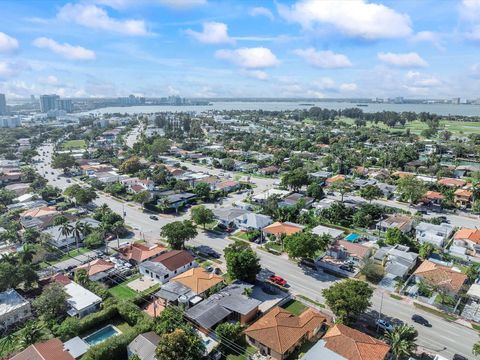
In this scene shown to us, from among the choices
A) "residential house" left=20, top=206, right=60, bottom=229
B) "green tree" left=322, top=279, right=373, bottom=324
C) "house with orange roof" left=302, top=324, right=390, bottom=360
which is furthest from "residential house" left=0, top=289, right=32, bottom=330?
"green tree" left=322, top=279, right=373, bottom=324

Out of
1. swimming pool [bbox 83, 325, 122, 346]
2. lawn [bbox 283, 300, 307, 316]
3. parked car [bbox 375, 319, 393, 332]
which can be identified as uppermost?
parked car [bbox 375, 319, 393, 332]

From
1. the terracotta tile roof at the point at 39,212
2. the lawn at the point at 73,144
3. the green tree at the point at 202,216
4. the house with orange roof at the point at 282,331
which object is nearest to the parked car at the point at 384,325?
the house with orange roof at the point at 282,331

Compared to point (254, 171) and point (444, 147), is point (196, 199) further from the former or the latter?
point (444, 147)

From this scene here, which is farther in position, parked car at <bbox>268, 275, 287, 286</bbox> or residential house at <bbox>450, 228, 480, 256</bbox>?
residential house at <bbox>450, 228, 480, 256</bbox>

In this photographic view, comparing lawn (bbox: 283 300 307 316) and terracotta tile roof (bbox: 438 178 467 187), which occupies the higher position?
terracotta tile roof (bbox: 438 178 467 187)

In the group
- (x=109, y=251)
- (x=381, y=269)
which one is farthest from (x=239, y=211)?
(x=381, y=269)

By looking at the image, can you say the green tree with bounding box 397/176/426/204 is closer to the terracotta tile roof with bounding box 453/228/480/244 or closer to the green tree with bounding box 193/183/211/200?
the terracotta tile roof with bounding box 453/228/480/244

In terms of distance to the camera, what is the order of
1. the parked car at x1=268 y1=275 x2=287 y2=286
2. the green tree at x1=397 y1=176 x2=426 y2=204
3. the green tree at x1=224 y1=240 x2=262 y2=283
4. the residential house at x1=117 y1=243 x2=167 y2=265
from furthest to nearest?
the green tree at x1=397 y1=176 x2=426 y2=204 < the residential house at x1=117 y1=243 x2=167 y2=265 < the parked car at x1=268 y1=275 x2=287 y2=286 < the green tree at x1=224 y1=240 x2=262 y2=283
